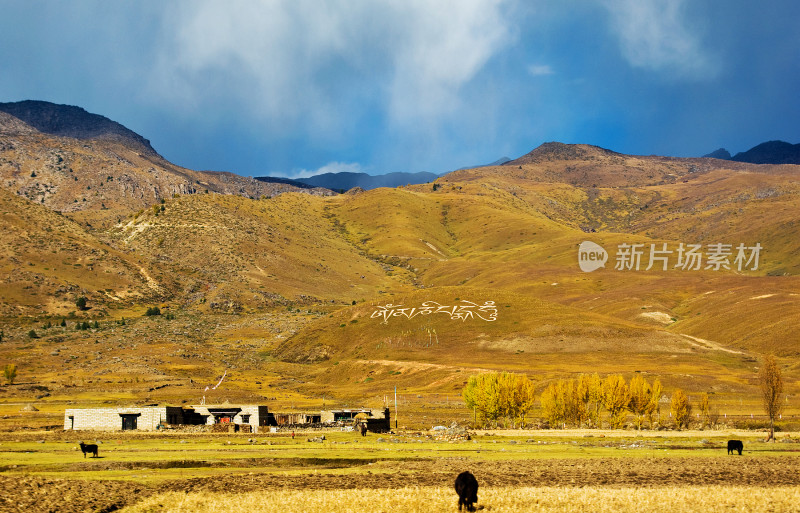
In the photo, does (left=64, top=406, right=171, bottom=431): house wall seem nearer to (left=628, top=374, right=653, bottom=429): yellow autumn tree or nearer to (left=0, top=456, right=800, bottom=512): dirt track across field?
(left=0, top=456, right=800, bottom=512): dirt track across field

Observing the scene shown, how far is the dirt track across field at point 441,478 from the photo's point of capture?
1256 inches

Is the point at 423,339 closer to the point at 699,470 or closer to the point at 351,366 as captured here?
the point at 351,366

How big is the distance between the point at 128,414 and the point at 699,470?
56317 millimetres

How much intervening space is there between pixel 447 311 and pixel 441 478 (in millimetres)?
128370

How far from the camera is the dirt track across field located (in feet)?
105

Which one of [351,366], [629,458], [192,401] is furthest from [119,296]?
[629,458]

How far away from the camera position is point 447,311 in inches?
6594

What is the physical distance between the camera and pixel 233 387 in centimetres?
11738

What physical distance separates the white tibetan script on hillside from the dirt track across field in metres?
116

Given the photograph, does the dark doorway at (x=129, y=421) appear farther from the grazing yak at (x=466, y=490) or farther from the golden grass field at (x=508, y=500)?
the grazing yak at (x=466, y=490)

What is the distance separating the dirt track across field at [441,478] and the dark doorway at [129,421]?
38082 mm

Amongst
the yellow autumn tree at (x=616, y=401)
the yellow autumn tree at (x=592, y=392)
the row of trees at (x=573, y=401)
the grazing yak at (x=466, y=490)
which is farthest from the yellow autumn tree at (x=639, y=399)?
the grazing yak at (x=466, y=490)

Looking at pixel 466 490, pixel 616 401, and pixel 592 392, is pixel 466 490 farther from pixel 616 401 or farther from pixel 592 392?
pixel 592 392

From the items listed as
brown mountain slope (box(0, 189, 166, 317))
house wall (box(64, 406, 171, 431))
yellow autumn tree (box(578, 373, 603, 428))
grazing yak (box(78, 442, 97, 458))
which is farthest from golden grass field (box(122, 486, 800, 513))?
brown mountain slope (box(0, 189, 166, 317))
